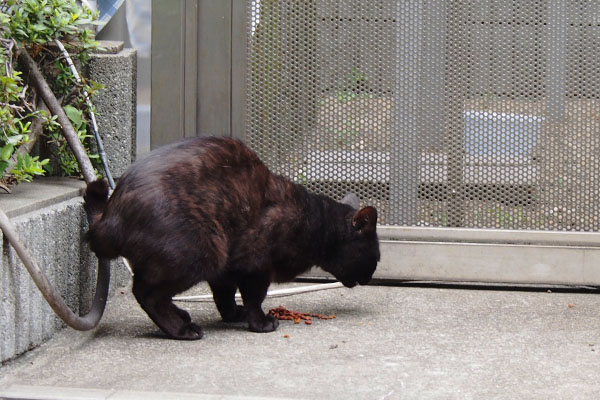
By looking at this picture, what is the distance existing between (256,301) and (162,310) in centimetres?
47

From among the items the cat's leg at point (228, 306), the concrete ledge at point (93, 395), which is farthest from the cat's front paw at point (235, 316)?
the concrete ledge at point (93, 395)

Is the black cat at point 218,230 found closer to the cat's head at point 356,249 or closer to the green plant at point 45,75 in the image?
the cat's head at point 356,249

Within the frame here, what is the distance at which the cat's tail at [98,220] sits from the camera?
3830mm

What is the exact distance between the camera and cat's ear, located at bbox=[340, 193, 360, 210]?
4.73 m

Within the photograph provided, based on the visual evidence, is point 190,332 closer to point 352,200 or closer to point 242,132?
point 352,200

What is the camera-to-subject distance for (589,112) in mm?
4980

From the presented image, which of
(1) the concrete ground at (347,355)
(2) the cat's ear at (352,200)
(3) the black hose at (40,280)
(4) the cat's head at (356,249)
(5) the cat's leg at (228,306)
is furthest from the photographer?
(2) the cat's ear at (352,200)

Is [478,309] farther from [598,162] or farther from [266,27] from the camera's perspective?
[266,27]

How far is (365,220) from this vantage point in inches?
176

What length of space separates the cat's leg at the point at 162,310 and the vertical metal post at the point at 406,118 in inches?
64.6

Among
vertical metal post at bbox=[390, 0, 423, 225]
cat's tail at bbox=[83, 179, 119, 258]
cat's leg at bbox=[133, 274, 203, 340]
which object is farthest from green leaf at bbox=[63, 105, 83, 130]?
vertical metal post at bbox=[390, 0, 423, 225]

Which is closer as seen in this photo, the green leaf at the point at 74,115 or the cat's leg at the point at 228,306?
the cat's leg at the point at 228,306

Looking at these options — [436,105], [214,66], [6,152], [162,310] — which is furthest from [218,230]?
[436,105]

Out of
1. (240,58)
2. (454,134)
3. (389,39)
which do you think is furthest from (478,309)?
(240,58)
